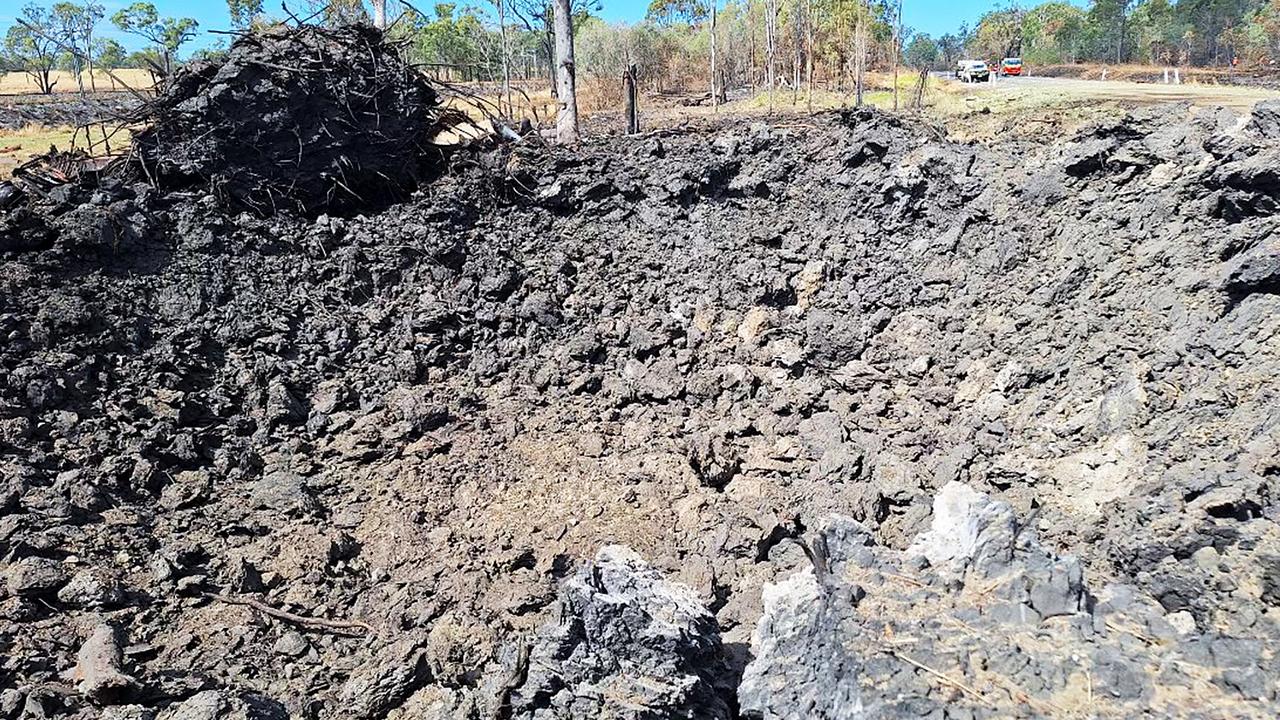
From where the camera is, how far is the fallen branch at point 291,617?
3.58m

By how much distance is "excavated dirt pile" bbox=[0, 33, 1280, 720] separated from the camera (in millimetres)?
2678

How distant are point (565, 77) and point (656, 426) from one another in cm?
546

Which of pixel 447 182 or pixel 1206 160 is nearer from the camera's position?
pixel 1206 160

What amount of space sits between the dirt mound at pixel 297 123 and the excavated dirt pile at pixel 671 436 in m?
0.36

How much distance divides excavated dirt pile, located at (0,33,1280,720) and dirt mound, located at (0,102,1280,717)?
23 mm

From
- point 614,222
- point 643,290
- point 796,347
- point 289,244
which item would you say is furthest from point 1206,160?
point 289,244

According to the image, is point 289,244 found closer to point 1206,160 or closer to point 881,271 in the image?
point 881,271

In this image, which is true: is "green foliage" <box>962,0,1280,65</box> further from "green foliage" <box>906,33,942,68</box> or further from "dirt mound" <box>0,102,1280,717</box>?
"dirt mound" <box>0,102,1280,717</box>

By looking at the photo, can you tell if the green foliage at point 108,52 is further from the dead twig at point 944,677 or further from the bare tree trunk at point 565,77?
the dead twig at point 944,677

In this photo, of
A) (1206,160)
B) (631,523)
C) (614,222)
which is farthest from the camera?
(614,222)

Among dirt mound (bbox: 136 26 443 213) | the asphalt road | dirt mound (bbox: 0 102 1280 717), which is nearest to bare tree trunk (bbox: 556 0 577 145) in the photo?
dirt mound (bbox: 0 102 1280 717)

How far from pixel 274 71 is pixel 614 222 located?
3397mm

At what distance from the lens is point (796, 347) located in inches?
234

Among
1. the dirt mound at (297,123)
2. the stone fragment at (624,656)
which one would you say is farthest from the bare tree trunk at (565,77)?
the stone fragment at (624,656)
